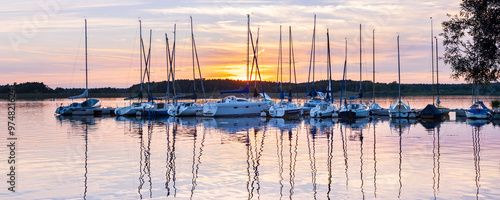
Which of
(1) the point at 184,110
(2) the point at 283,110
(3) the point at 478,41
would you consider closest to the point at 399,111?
(2) the point at 283,110

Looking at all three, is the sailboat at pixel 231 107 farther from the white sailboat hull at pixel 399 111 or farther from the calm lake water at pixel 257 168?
the calm lake water at pixel 257 168

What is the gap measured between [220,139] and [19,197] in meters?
21.5

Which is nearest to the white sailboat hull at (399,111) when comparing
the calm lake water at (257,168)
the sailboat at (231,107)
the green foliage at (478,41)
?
the sailboat at (231,107)

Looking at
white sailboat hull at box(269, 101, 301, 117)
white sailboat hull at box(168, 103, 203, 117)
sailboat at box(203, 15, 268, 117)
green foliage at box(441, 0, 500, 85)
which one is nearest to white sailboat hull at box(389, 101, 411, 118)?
white sailboat hull at box(269, 101, 301, 117)

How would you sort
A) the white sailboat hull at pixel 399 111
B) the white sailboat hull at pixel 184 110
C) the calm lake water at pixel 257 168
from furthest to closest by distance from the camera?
1. the white sailboat hull at pixel 184 110
2. the white sailboat hull at pixel 399 111
3. the calm lake water at pixel 257 168

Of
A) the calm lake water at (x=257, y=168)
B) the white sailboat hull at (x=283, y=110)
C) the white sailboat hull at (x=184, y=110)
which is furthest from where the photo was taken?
the white sailboat hull at (x=184, y=110)

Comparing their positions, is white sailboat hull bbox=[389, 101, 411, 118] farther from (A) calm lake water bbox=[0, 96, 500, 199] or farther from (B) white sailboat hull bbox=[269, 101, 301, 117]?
(A) calm lake water bbox=[0, 96, 500, 199]

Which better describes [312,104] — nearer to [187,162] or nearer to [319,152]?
[319,152]

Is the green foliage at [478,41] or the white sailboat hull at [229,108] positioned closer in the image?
the green foliage at [478,41]

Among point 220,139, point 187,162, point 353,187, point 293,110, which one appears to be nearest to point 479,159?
point 353,187

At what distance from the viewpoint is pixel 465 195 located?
16.7 meters

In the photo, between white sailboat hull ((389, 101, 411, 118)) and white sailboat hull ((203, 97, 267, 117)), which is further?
white sailboat hull ((203, 97, 267, 117))

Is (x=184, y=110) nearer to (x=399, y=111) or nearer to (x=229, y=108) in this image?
(x=229, y=108)

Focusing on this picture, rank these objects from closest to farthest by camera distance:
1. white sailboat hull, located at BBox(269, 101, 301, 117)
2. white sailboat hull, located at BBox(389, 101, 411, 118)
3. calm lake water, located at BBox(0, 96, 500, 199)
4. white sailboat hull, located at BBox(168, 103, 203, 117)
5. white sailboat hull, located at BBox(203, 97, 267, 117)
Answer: calm lake water, located at BBox(0, 96, 500, 199) < white sailboat hull, located at BBox(389, 101, 411, 118) < white sailboat hull, located at BBox(269, 101, 301, 117) < white sailboat hull, located at BBox(203, 97, 267, 117) < white sailboat hull, located at BBox(168, 103, 203, 117)
